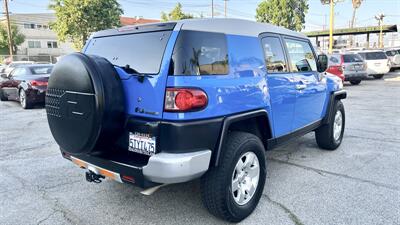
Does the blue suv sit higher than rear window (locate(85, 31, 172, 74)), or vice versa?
rear window (locate(85, 31, 172, 74))

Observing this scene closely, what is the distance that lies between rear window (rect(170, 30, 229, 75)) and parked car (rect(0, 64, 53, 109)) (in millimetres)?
8610

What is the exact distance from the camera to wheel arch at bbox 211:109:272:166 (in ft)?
9.68

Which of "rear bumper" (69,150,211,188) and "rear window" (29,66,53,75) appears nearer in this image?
"rear bumper" (69,150,211,188)

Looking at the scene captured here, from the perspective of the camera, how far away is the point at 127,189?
4.05 m

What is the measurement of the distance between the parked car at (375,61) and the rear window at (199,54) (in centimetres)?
1865

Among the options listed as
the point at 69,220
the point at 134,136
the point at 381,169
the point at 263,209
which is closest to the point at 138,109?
the point at 134,136

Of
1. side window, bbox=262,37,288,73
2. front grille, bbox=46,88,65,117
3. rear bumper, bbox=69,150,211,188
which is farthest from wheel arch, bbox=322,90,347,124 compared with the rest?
front grille, bbox=46,88,65,117

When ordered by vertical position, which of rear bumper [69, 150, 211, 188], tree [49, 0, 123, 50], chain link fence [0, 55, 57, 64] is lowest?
rear bumper [69, 150, 211, 188]

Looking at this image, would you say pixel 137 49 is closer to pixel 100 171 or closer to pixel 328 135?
pixel 100 171

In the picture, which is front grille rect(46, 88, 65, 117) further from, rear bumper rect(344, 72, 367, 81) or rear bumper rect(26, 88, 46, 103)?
rear bumper rect(344, 72, 367, 81)

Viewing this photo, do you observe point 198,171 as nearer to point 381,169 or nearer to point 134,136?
point 134,136

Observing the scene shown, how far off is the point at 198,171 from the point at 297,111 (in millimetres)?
2092

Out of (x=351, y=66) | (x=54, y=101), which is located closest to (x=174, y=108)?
(x=54, y=101)

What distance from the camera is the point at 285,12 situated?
3372cm
